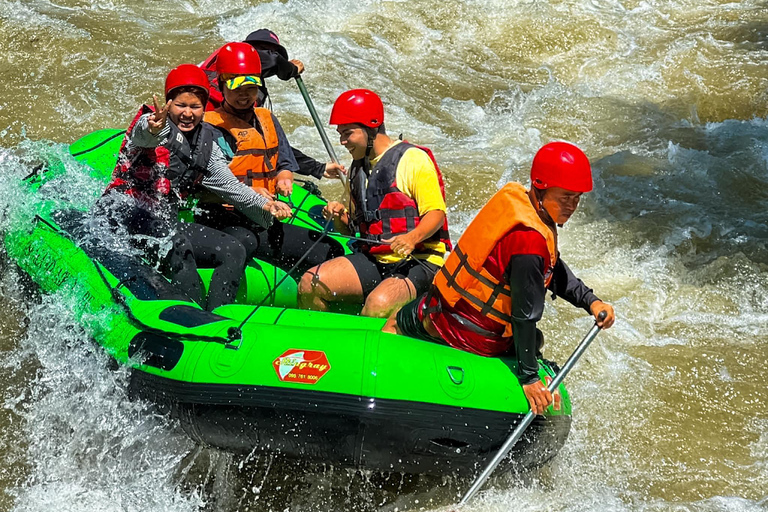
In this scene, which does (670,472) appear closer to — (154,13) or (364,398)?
(364,398)

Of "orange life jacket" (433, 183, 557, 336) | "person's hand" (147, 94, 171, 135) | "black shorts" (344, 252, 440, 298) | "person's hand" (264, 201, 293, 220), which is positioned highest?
"person's hand" (147, 94, 171, 135)

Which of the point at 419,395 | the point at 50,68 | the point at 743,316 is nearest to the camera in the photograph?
the point at 419,395

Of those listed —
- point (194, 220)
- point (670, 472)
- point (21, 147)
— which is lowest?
point (670, 472)

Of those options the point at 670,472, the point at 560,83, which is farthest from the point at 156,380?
the point at 560,83

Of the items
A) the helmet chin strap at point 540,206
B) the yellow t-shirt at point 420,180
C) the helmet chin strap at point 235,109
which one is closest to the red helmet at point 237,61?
the helmet chin strap at point 235,109

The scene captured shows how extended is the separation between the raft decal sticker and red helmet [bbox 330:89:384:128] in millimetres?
1161

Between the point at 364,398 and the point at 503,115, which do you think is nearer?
the point at 364,398

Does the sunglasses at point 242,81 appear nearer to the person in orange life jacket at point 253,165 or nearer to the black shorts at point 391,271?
the person in orange life jacket at point 253,165

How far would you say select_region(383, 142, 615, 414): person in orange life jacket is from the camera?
329cm

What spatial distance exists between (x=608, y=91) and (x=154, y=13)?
17.2ft

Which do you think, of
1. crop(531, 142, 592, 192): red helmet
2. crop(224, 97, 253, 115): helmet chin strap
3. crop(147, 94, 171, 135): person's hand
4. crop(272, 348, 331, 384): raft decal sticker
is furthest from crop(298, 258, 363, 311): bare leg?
crop(531, 142, 592, 192): red helmet

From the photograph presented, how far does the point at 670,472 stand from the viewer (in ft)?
14.6

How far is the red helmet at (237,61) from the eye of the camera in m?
4.42

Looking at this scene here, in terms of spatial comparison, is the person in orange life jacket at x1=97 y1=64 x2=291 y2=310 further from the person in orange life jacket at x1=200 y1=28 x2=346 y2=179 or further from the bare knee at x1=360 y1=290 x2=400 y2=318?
the person in orange life jacket at x1=200 y1=28 x2=346 y2=179
